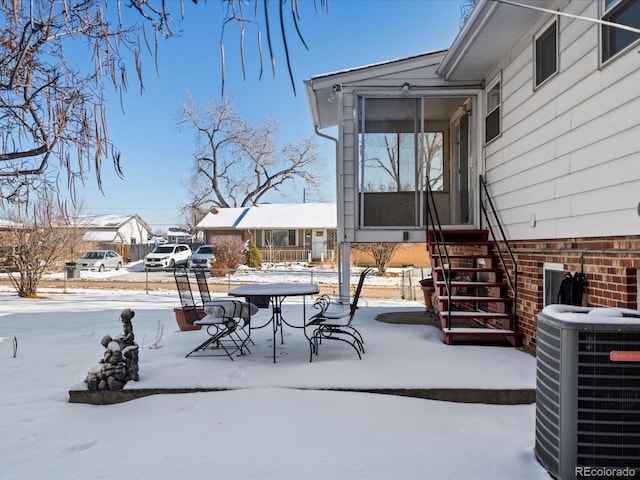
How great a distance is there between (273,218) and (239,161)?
24.9 ft

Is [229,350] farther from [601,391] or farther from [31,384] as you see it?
[601,391]

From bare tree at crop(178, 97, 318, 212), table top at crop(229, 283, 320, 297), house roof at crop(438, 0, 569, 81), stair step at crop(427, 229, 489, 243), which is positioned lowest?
table top at crop(229, 283, 320, 297)

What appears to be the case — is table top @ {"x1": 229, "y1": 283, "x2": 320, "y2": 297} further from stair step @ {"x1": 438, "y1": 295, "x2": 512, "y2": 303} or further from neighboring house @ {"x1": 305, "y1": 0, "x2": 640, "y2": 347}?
neighboring house @ {"x1": 305, "y1": 0, "x2": 640, "y2": 347}

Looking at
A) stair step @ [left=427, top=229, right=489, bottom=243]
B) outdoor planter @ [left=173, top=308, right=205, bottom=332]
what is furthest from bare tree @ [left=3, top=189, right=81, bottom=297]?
stair step @ [left=427, top=229, right=489, bottom=243]

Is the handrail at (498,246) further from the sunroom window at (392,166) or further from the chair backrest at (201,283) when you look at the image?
the chair backrest at (201,283)

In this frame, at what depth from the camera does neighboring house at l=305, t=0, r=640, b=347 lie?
3.61m

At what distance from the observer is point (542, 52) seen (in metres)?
4.90

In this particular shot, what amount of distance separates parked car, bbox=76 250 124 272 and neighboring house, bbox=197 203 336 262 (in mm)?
4823

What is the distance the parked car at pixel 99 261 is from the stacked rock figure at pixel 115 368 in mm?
19264

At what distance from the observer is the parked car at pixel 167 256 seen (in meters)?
21.1

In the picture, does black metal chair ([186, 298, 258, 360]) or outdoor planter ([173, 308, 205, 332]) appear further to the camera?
outdoor planter ([173, 308, 205, 332])

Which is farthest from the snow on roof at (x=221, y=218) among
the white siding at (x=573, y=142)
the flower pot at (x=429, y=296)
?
the white siding at (x=573, y=142)

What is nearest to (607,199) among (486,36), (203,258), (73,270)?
(486,36)

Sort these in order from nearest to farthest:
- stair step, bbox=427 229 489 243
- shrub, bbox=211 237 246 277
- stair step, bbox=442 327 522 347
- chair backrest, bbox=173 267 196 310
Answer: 1. stair step, bbox=442 327 522 347
2. chair backrest, bbox=173 267 196 310
3. stair step, bbox=427 229 489 243
4. shrub, bbox=211 237 246 277
